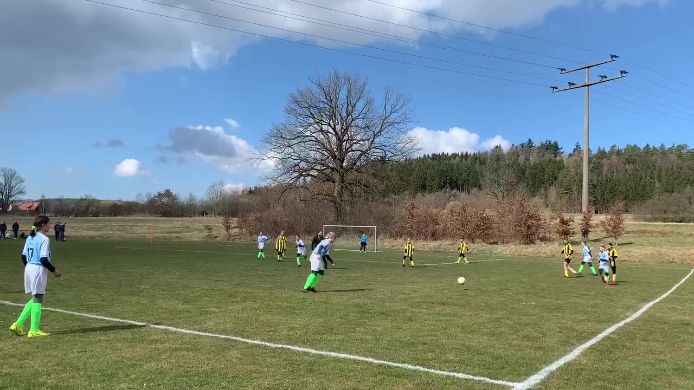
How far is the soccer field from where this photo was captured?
6434 millimetres

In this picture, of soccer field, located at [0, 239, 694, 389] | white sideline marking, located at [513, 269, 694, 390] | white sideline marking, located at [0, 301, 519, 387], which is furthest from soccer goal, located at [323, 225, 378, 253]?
white sideline marking, located at [0, 301, 519, 387]

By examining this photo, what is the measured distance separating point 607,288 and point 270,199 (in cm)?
4796

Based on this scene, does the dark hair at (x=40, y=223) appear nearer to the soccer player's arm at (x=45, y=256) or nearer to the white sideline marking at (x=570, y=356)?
the soccer player's arm at (x=45, y=256)

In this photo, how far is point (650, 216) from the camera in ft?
269

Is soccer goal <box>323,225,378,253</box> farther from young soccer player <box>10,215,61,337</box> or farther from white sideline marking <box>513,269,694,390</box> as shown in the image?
young soccer player <box>10,215,61,337</box>

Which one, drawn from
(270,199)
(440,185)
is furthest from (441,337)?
(440,185)

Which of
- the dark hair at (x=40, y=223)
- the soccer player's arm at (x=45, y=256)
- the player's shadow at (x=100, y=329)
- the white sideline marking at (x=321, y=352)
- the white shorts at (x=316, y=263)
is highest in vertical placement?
the dark hair at (x=40, y=223)

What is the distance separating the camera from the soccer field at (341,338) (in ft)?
21.1

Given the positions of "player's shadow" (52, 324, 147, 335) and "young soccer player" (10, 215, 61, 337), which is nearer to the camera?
"young soccer player" (10, 215, 61, 337)

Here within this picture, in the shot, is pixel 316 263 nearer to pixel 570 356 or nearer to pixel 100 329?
pixel 100 329

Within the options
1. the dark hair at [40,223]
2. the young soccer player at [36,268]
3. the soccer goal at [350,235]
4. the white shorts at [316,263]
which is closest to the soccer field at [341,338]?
the young soccer player at [36,268]

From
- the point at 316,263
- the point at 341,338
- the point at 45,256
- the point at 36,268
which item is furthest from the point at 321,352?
the point at 316,263

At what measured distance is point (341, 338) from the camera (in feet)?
28.7

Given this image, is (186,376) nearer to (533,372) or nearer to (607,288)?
(533,372)
